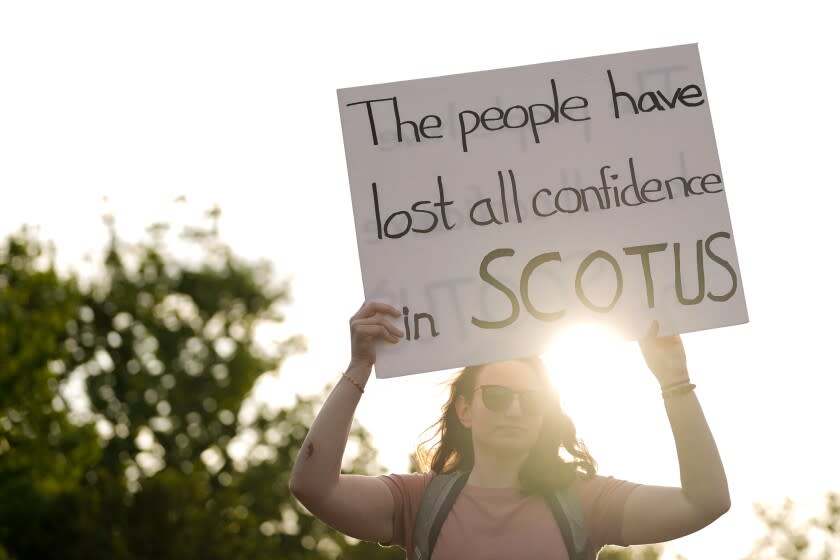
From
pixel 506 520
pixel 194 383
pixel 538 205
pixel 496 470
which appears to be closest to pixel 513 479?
pixel 496 470

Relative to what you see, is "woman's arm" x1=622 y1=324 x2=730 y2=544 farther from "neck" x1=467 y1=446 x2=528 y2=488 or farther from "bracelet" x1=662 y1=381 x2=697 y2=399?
"neck" x1=467 y1=446 x2=528 y2=488

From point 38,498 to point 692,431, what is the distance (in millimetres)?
26288

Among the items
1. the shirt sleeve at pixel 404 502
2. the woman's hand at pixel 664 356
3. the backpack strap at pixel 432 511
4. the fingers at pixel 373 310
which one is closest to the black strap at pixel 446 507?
the backpack strap at pixel 432 511

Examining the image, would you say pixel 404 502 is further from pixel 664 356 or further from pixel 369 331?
pixel 664 356

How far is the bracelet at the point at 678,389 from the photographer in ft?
13.3

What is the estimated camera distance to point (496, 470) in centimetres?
439

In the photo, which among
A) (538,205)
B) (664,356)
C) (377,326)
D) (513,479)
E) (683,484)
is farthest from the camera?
(538,205)

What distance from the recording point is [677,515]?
160 inches

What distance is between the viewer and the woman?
4035 mm

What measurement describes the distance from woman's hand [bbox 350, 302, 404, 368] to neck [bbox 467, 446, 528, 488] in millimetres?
527

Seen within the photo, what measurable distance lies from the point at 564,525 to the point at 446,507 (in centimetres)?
40

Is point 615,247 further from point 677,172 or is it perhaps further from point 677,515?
point 677,515

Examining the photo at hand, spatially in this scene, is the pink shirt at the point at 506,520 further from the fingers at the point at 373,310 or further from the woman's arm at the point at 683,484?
the fingers at the point at 373,310

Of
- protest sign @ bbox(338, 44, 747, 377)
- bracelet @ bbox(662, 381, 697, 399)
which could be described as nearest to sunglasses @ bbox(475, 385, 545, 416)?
protest sign @ bbox(338, 44, 747, 377)
